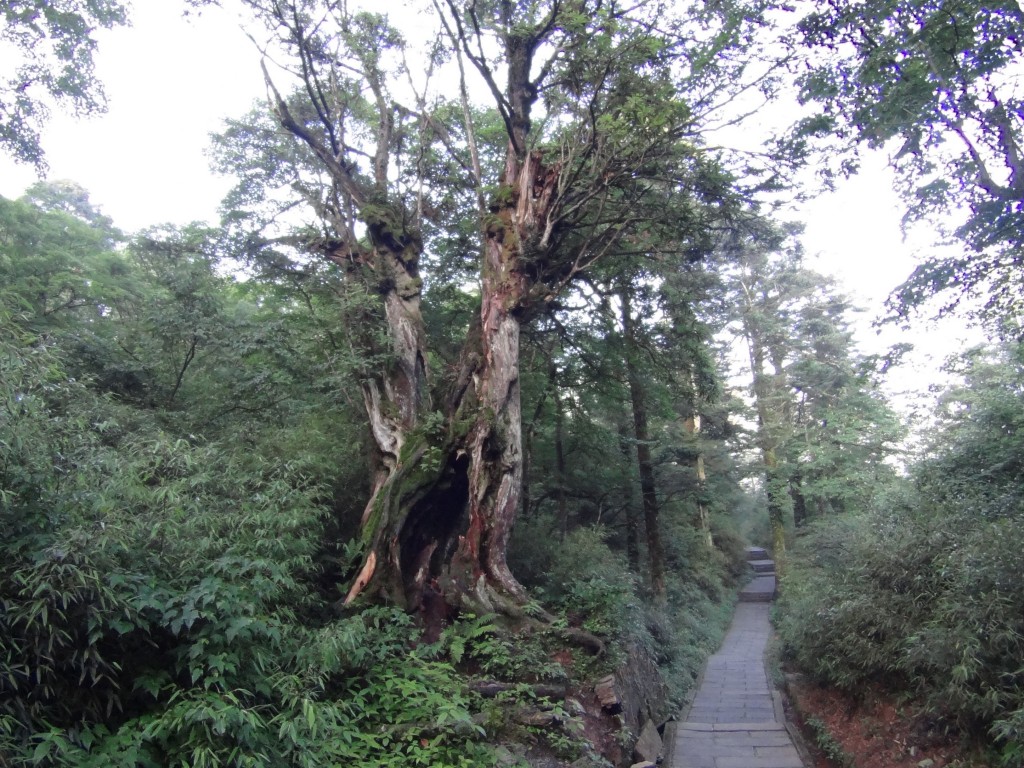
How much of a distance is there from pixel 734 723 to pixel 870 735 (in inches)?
89.4

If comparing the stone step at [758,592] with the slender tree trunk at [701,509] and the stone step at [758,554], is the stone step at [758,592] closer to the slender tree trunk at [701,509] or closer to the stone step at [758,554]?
the slender tree trunk at [701,509]

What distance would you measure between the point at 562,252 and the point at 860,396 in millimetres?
13458

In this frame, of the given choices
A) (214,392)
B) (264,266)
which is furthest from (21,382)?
(264,266)

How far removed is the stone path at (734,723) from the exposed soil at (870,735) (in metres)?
0.37

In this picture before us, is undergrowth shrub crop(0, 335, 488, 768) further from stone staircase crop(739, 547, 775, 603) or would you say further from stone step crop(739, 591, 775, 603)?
stone staircase crop(739, 547, 775, 603)

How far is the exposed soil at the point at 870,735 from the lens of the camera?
6.22m

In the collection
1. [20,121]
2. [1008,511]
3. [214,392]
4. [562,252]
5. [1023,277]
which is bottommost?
[1008,511]

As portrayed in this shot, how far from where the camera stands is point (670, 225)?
10234 millimetres

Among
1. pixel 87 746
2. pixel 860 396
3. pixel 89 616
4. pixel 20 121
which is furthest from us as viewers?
pixel 860 396

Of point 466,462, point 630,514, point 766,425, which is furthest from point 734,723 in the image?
point 766,425

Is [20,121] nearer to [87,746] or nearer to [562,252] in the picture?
[562,252]

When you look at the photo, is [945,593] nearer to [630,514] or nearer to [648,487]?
[648,487]

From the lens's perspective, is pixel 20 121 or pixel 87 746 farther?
pixel 20 121

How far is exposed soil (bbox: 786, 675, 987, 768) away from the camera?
20.4ft
